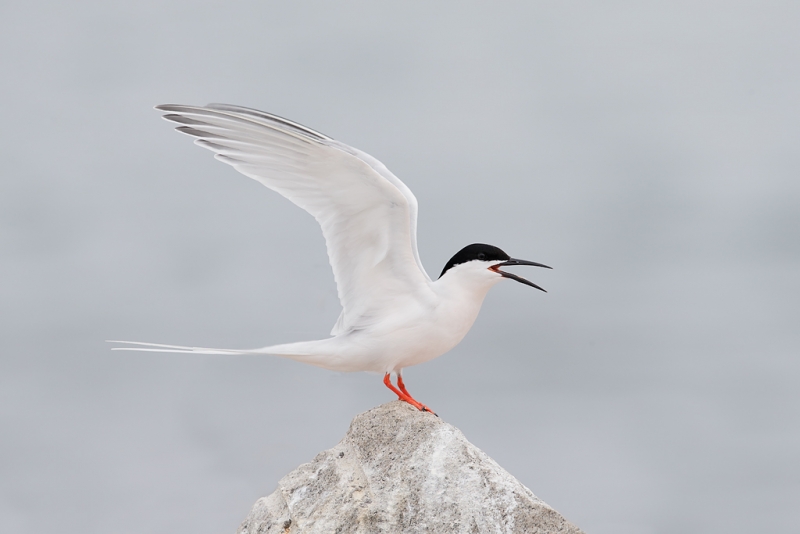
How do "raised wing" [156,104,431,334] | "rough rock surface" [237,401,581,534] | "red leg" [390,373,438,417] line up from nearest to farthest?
"rough rock surface" [237,401,581,534]
"raised wing" [156,104,431,334]
"red leg" [390,373,438,417]

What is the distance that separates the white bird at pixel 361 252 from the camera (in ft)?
29.7

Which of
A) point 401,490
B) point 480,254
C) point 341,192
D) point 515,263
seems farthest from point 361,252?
point 401,490

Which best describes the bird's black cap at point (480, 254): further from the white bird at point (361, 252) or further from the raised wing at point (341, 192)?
the raised wing at point (341, 192)

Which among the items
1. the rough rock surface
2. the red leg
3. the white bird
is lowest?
the rough rock surface

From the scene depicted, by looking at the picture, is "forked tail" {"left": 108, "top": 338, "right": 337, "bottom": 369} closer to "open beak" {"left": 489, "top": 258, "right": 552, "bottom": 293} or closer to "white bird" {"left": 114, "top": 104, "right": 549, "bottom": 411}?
Result: "white bird" {"left": 114, "top": 104, "right": 549, "bottom": 411}

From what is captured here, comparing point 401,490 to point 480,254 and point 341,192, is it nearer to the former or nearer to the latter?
point 480,254

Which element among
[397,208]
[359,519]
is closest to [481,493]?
[359,519]

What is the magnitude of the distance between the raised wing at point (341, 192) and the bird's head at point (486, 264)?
0.53 meters

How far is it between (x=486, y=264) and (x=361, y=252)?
4.69ft

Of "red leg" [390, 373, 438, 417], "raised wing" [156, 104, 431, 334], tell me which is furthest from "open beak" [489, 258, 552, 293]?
"red leg" [390, 373, 438, 417]

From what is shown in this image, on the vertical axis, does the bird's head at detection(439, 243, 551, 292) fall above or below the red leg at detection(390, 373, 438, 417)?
above

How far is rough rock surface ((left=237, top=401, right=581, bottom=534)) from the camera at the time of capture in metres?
8.19

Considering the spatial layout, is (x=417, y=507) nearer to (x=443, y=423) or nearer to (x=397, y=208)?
(x=443, y=423)

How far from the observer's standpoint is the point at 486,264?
387 inches
